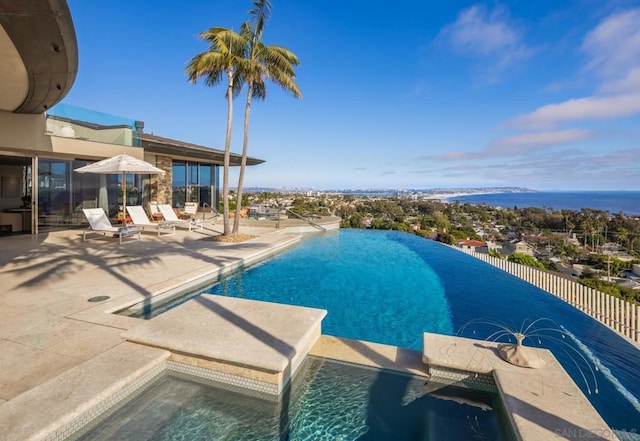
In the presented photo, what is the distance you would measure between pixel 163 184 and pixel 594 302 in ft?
59.7

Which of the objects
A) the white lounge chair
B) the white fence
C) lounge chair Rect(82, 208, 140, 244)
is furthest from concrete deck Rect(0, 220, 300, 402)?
the white fence

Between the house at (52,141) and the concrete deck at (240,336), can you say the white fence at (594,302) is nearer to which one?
the concrete deck at (240,336)

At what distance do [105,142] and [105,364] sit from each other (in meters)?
12.1

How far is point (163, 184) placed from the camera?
703 inches

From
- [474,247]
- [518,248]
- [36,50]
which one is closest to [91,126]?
[36,50]

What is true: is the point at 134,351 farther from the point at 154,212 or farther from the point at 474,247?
the point at 474,247

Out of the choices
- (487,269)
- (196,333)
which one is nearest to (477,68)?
(487,269)

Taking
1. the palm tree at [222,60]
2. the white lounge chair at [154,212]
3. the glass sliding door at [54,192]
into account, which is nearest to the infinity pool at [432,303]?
the palm tree at [222,60]

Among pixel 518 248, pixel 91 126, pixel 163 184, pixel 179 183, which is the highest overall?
pixel 91 126

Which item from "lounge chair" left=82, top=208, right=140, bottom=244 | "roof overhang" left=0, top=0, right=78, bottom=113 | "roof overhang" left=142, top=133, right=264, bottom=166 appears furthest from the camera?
"roof overhang" left=142, top=133, right=264, bottom=166

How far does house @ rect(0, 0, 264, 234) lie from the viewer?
4.38 m

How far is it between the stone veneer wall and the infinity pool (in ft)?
32.3

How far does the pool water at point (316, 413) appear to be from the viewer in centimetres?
290

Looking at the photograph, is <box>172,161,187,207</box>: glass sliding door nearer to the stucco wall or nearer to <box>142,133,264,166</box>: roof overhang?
<box>142,133,264,166</box>: roof overhang
